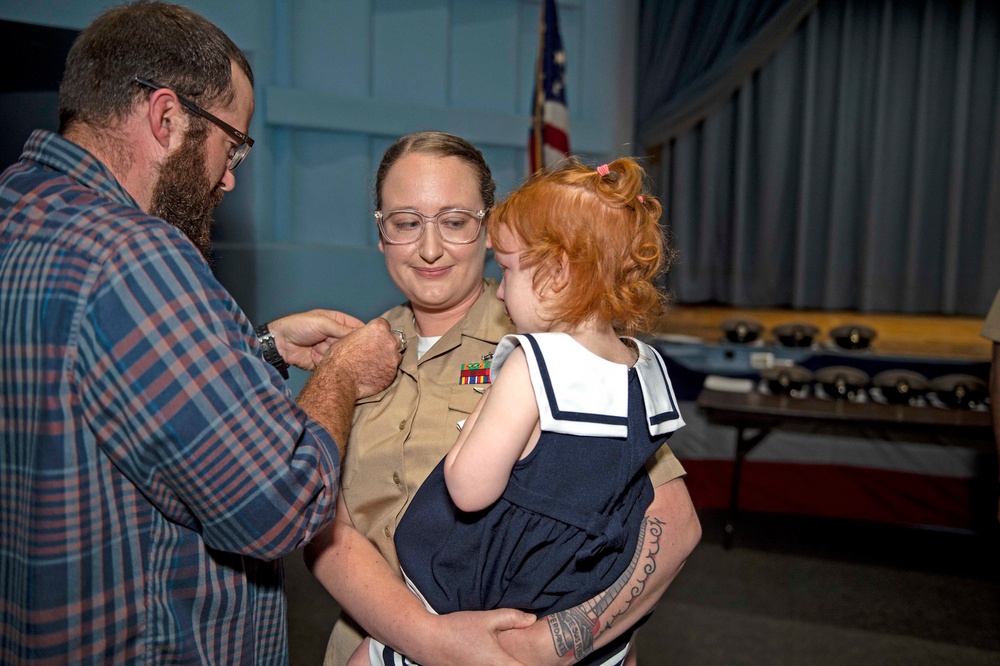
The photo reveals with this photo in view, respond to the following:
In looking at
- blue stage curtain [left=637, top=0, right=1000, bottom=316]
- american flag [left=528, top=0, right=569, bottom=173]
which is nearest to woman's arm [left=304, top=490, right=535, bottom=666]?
american flag [left=528, top=0, right=569, bottom=173]

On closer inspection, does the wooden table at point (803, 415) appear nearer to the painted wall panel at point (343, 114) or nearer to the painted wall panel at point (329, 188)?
the painted wall panel at point (343, 114)

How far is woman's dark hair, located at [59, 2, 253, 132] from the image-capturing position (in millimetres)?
1187

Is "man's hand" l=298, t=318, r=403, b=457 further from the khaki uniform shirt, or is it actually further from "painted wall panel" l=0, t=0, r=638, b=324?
"painted wall panel" l=0, t=0, r=638, b=324

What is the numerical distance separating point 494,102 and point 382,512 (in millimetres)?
3612

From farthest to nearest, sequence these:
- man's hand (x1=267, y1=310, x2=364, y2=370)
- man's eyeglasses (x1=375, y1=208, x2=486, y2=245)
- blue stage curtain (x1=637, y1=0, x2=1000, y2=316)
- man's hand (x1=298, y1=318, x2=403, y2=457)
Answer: blue stage curtain (x1=637, y1=0, x2=1000, y2=316)
man's hand (x1=267, y1=310, x2=364, y2=370)
man's eyeglasses (x1=375, y1=208, x2=486, y2=245)
man's hand (x1=298, y1=318, x2=403, y2=457)

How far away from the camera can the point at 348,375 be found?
1437 mm

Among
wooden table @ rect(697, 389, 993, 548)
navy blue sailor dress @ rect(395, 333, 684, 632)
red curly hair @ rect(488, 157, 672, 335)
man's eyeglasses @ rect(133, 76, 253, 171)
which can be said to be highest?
man's eyeglasses @ rect(133, 76, 253, 171)

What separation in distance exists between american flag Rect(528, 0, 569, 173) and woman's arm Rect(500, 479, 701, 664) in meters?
3.16

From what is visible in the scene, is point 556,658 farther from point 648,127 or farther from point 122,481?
point 648,127

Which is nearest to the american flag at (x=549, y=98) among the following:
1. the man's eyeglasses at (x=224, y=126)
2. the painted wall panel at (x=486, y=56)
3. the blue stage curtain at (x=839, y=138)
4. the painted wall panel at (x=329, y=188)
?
the painted wall panel at (x=486, y=56)

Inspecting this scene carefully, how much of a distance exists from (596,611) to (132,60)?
111 cm

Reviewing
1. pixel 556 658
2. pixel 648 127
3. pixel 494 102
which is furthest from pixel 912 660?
pixel 648 127

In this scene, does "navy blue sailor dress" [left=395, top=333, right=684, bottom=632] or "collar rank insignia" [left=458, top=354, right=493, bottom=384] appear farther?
"collar rank insignia" [left=458, top=354, right=493, bottom=384]

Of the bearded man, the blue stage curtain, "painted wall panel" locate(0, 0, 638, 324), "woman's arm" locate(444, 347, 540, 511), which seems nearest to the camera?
the bearded man
